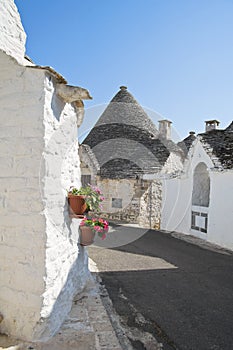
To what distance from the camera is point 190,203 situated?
10.3 metres

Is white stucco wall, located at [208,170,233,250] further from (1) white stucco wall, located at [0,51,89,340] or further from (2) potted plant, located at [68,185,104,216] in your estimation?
(1) white stucco wall, located at [0,51,89,340]

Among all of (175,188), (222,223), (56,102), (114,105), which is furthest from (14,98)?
(114,105)

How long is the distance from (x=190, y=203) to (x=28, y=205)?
8.67 metres

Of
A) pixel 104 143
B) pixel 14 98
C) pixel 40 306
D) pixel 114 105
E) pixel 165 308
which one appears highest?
pixel 114 105

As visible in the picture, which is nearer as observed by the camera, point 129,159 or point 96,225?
point 96,225

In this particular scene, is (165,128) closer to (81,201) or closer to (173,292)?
(173,292)

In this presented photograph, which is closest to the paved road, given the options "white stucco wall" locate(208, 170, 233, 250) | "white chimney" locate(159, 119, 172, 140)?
"white stucco wall" locate(208, 170, 233, 250)

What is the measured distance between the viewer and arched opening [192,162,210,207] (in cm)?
1030

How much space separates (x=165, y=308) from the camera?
3.74 m

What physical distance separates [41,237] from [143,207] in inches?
439

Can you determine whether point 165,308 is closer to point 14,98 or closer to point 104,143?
point 14,98

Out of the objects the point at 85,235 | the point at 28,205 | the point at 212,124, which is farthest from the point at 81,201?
the point at 212,124

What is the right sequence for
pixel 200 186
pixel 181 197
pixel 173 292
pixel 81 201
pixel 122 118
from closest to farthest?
1. pixel 81 201
2. pixel 173 292
3. pixel 200 186
4. pixel 181 197
5. pixel 122 118

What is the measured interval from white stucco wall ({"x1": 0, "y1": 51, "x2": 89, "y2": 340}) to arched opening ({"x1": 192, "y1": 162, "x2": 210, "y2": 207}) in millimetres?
8420
